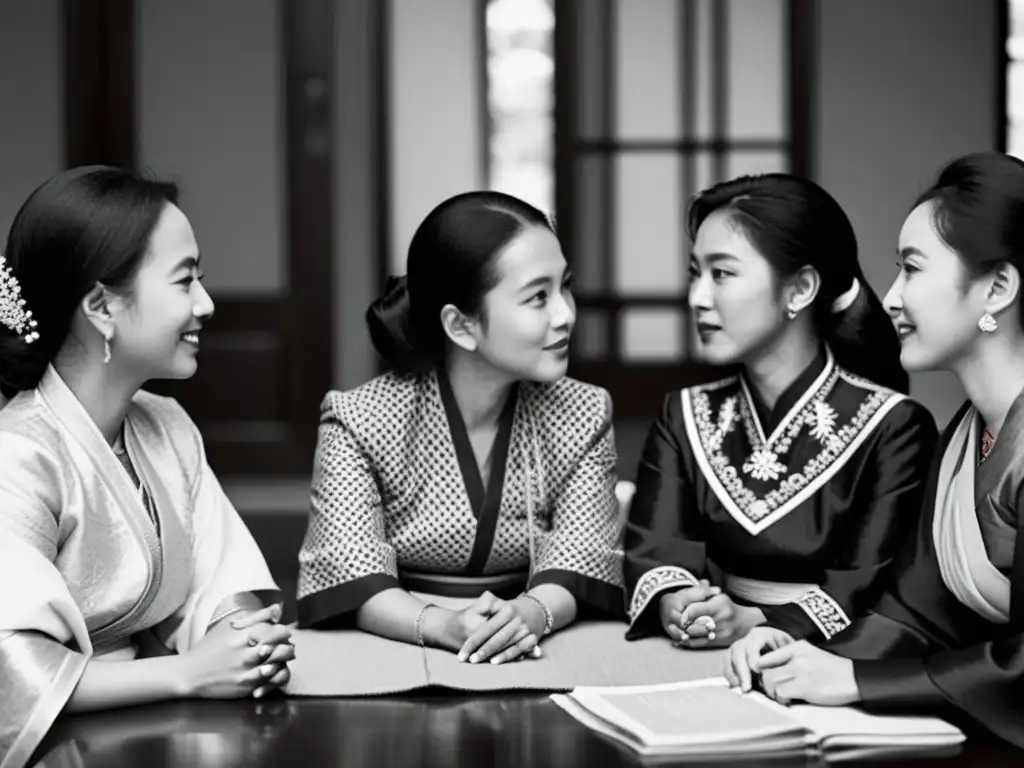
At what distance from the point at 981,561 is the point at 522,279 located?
0.79 metres

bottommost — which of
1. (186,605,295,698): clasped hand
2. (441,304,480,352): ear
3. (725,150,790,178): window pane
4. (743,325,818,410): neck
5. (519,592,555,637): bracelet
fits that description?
(519,592,555,637): bracelet

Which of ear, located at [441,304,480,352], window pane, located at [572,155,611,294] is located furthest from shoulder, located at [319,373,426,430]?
window pane, located at [572,155,611,294]

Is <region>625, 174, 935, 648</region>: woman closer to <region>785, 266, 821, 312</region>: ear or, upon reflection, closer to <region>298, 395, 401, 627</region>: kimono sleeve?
<region>785, 266, 821, 312</region>: ear

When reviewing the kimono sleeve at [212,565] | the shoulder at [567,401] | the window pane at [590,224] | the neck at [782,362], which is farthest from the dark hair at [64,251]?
the window pane at [590,224]

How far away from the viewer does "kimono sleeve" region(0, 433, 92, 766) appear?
1.51 metres

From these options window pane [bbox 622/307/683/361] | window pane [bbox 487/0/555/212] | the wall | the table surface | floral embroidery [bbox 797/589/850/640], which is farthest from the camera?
window pane [bbox 487/0/555/212]

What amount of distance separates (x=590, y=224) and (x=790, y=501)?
3.81 metres

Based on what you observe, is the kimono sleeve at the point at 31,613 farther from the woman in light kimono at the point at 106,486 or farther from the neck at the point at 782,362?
the neck at the point at 782,362

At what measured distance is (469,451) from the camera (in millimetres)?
2148

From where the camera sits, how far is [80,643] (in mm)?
1642

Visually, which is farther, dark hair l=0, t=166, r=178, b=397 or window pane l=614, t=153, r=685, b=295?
window pane l=614, t=153, r=685, b=295

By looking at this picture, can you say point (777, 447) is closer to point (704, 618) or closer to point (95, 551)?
point (704, 618)

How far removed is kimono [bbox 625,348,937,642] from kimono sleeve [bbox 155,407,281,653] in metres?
0.56

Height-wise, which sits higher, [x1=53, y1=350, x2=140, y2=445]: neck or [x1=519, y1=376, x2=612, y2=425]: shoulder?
[x1=53, y1=350, x2=140, y2=445]: neck
